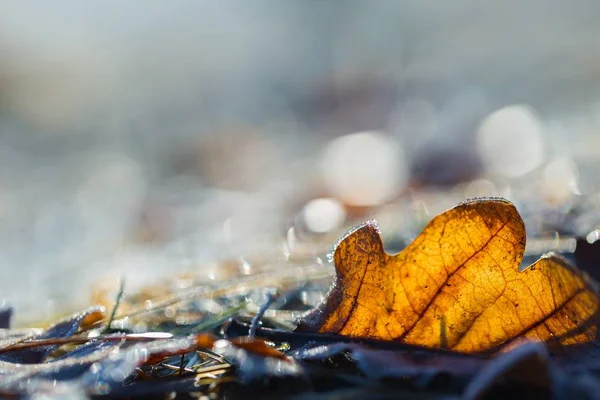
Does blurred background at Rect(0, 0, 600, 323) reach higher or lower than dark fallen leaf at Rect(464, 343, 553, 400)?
higher

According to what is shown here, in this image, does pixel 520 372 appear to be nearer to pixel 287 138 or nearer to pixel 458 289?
pixel 458 289

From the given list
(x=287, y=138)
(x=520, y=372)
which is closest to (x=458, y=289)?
(x=520, y=372)

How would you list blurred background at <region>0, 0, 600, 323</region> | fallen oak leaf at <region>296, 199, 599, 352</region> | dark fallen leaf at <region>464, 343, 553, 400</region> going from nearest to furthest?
dark fallen leaf at <region>464, 343, 553, 400</region>, fallen oak leaf at <region>296, 199, 599, 352</region>, blurred background at <region>0, 0, 600, 323</region>

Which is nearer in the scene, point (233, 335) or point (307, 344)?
point (307, 344)

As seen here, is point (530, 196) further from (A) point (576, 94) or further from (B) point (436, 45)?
(B) point (436, 45)

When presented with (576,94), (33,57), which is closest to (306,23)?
(33,57)
